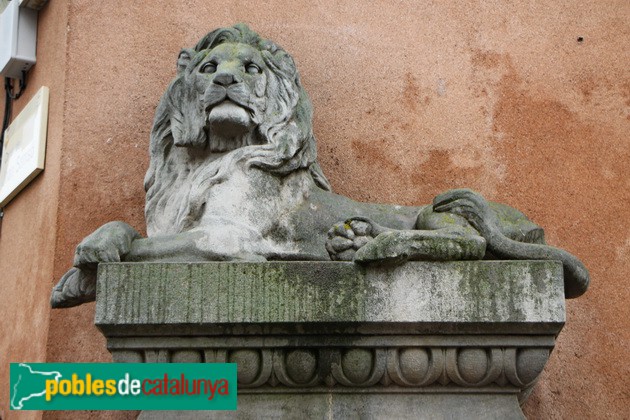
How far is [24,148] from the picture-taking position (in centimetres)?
518

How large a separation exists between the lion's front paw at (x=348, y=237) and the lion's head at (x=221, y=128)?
0.44m

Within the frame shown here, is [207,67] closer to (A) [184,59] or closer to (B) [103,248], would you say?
(A) [184,59]

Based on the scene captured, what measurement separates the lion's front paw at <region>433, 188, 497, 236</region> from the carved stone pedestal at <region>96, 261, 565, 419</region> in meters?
0.35

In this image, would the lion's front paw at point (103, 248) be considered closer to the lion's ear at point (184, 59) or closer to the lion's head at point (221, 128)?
the lion's head at point (221, 128)

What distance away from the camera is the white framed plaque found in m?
4.99

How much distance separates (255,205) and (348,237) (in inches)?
16.3

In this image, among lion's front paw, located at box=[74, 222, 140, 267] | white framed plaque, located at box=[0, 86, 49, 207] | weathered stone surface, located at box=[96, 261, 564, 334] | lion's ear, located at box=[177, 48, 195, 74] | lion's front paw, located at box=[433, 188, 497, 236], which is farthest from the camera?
→ white framed plaque, located at box=[0, 86, 49, 207]

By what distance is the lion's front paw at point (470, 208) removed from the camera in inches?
141

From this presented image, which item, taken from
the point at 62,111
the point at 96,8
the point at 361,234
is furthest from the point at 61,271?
the point at 361,234

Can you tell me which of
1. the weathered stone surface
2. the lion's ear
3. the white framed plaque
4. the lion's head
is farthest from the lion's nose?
the white framed plaque

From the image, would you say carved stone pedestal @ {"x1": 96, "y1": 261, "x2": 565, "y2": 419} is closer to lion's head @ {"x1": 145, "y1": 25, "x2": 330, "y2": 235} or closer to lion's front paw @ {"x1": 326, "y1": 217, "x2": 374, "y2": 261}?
lion's front paw @ {"x1": 326, "y1": 217, "x2": 374, "y2": 261}

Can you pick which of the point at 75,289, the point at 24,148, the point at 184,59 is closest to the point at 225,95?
the point at 184,59

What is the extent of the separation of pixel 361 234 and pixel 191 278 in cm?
64

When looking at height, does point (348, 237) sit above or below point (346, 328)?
above
